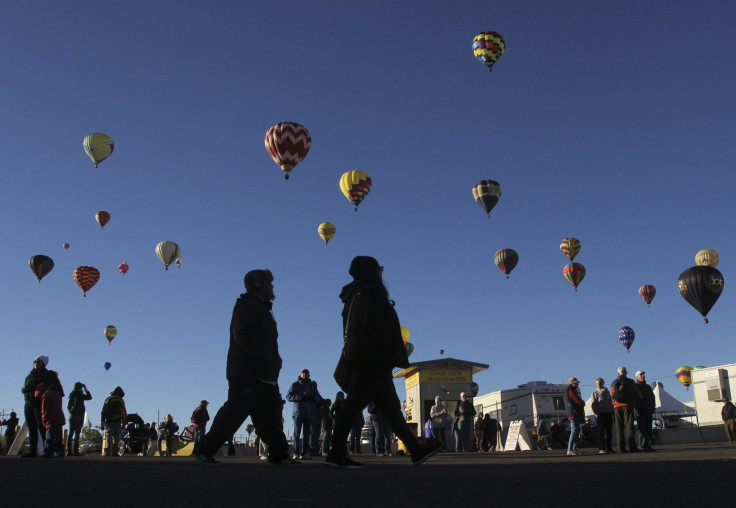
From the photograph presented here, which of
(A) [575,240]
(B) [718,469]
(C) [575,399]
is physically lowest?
(B) [718,469]

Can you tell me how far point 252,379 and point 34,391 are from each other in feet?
19.0

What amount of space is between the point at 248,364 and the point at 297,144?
25.7m

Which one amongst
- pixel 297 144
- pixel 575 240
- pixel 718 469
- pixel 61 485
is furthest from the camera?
pixel 575 240

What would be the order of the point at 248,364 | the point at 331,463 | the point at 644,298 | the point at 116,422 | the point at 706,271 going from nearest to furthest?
the point at 331,463 < the point at 248,364 < the point at 116,422 < the point at 706,271 < the point at 644,298

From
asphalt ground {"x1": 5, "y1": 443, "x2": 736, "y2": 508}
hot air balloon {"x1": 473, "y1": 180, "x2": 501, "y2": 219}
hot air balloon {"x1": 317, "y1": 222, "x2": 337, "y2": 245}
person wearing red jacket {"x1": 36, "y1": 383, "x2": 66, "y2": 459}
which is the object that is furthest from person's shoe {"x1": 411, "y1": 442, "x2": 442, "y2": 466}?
hot air balloon {"x1": 317, "y1": 222, "x2": 337, "y2": 245}

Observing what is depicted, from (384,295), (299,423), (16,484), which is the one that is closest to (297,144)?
(299,423)

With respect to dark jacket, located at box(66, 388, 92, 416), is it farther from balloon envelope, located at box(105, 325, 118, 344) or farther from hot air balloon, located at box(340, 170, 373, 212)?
balloon envelope, located at box(105, 325, 118, 344)

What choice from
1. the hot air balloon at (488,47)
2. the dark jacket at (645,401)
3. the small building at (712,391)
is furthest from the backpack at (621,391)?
the hot air balloon at (488,47)

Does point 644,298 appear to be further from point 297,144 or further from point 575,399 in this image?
point 575,399

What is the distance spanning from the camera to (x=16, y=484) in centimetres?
408

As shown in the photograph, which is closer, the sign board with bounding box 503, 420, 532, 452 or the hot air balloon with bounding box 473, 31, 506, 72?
the sign board with bounding box 503, 420, 532, 452

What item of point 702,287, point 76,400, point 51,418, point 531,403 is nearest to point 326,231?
point 531,403

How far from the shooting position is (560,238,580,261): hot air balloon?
46.8 meters

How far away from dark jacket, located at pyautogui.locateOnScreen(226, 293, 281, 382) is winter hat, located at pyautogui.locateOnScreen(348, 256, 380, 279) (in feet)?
3.48
